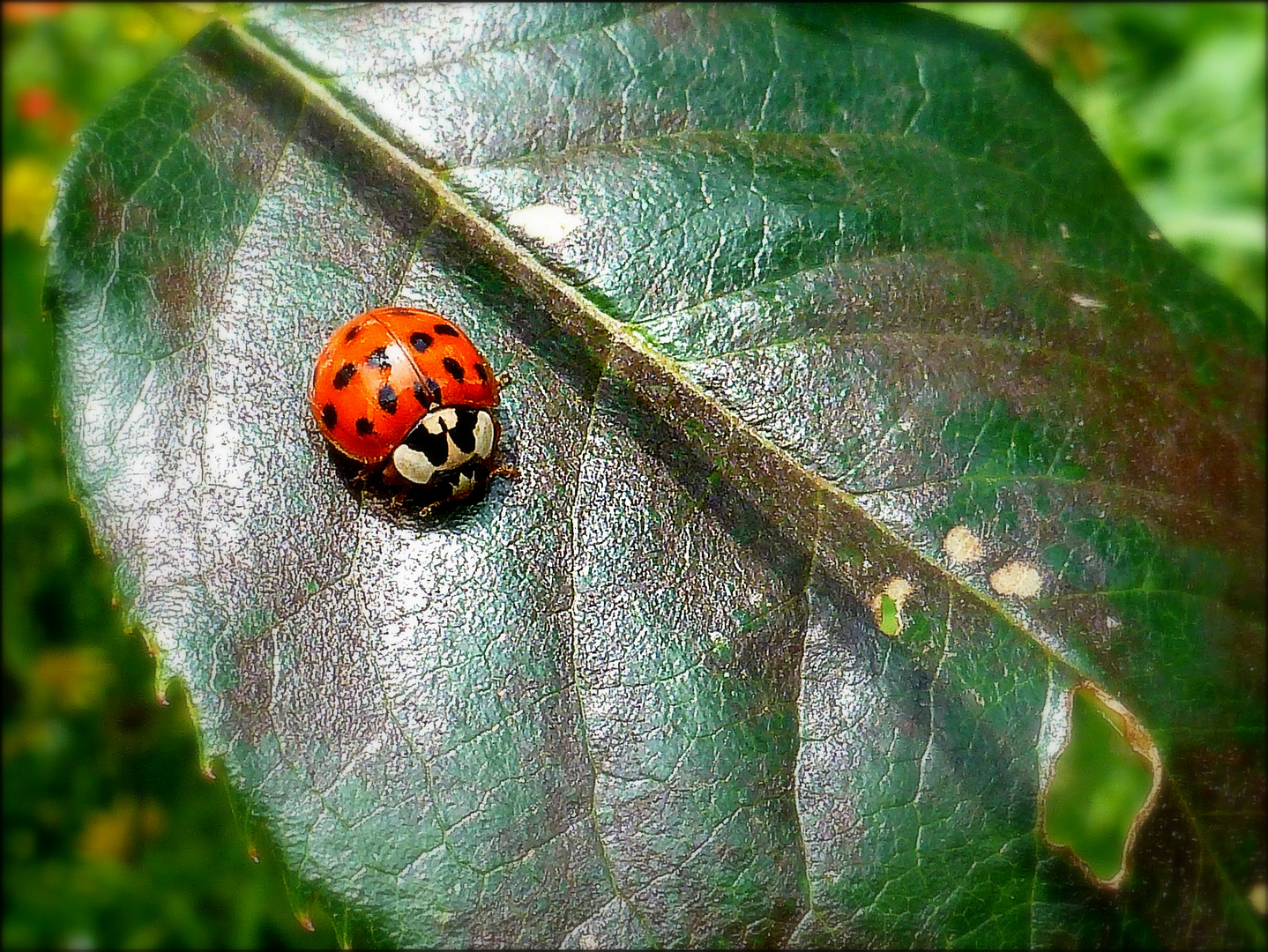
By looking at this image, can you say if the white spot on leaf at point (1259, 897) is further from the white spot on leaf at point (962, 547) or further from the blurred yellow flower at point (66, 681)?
the blurred yellow flower at point (66, 681)

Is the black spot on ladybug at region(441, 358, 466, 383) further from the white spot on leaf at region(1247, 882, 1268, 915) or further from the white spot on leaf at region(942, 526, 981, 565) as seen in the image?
the white spot on leaf at region(1247, 882, 1268, 915)

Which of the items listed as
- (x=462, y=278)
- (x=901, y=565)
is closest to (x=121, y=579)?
(x=462, y=278)

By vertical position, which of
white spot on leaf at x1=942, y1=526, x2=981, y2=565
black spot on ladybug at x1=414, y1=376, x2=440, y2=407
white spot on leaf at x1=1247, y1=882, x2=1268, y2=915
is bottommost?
white spot on leaf at x1=1247, y1=882, x2=1268, y2=915

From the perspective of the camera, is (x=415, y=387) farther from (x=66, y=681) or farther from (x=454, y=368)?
(x=66, y=681)

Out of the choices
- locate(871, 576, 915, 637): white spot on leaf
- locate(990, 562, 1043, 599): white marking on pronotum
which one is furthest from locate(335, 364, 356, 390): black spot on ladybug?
locate(990, 562, 1043, 599): white marking on pronotum

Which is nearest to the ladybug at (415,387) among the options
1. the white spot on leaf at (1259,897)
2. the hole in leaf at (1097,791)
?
the white spot on leaf at (1259,897)

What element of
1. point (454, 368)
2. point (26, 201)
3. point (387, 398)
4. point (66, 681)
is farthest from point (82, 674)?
point (454, 368)
